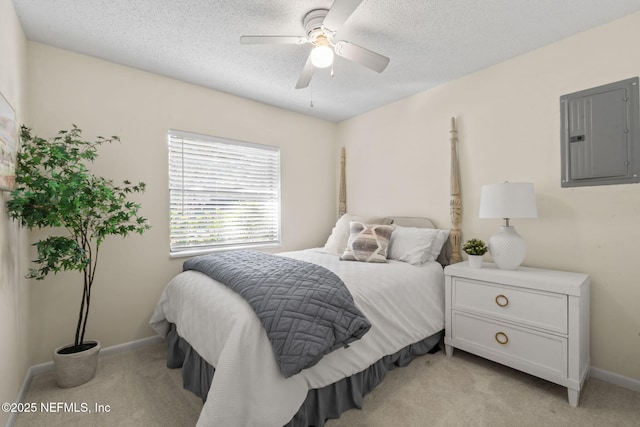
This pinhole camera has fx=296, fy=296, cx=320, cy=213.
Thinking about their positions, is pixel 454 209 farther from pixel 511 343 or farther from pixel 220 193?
pixel 220 193

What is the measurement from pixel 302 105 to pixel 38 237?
2.74 m

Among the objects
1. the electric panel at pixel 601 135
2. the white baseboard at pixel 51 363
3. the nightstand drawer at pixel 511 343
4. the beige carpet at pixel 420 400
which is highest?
the electric panel at pixel 601 135

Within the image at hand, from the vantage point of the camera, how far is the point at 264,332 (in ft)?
4.79

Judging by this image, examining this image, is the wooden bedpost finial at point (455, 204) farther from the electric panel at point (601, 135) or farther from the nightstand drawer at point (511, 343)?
the electric panel at point (601, 135)

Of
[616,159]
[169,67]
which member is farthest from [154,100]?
[616,159]

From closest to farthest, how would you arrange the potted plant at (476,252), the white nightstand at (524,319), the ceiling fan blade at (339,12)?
the ceiling fan blade at (339,12)
the white nightstand at (524,319)
the potted plant at (476,252)

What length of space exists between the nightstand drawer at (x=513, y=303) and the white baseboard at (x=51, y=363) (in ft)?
8.67

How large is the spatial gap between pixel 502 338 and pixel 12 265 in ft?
10.4

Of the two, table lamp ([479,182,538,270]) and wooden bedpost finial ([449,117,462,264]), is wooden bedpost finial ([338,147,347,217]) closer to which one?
wooden bedpost finial ([449,117,462,264])

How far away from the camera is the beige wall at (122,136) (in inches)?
89.1

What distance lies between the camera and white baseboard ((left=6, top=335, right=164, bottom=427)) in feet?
6.01

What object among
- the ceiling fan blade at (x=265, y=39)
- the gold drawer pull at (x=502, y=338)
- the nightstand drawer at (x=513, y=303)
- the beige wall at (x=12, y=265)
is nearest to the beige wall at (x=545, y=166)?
the nightstand drawer at (x=513, y=303)

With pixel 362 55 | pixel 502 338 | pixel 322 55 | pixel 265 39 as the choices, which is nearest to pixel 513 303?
pixel 502 338

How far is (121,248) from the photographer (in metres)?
2.55
